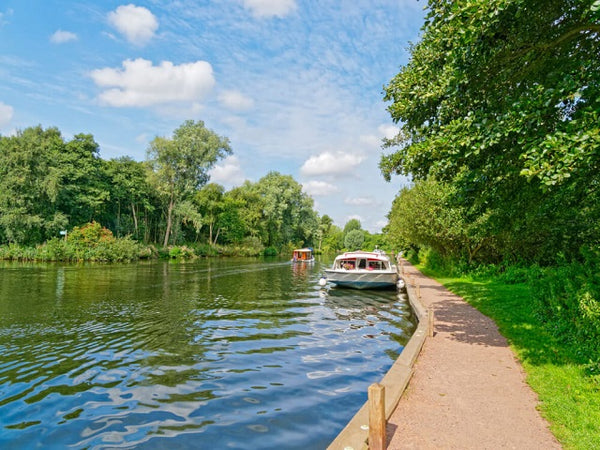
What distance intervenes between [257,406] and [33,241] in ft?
150

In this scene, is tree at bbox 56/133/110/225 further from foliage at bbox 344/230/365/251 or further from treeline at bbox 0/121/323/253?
foliage at bbox 344/230/365/251

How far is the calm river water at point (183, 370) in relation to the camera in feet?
18.5

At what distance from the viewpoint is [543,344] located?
28.3 feet

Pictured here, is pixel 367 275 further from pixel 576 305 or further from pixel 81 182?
pixel 81 182

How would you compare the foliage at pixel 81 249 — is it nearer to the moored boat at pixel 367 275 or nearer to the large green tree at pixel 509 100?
the moored boat at pixel 367 275

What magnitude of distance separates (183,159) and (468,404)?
52400 millimetres

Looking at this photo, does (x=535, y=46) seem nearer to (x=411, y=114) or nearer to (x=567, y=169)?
(x=411, y=114)

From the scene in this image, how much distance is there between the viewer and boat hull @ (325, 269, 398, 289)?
A: 21797 millimetres

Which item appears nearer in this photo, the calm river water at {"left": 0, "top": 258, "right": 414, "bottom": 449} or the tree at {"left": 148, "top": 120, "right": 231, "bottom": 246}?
the calm river water at {"left": 0, "top": 258, "right": 414, "bottom": 449}

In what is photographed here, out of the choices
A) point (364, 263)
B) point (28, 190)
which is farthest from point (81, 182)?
point (364, 263)

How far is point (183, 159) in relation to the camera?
52.9 meters

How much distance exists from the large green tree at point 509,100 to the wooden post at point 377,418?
399 centimetres

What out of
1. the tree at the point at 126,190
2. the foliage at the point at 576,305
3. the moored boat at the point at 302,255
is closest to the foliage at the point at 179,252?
the tree at the point at 126,190

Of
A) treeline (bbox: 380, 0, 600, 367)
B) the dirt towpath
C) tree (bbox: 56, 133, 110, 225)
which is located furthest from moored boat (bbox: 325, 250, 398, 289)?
tree (bbox: 56, 133, 110, 225)
